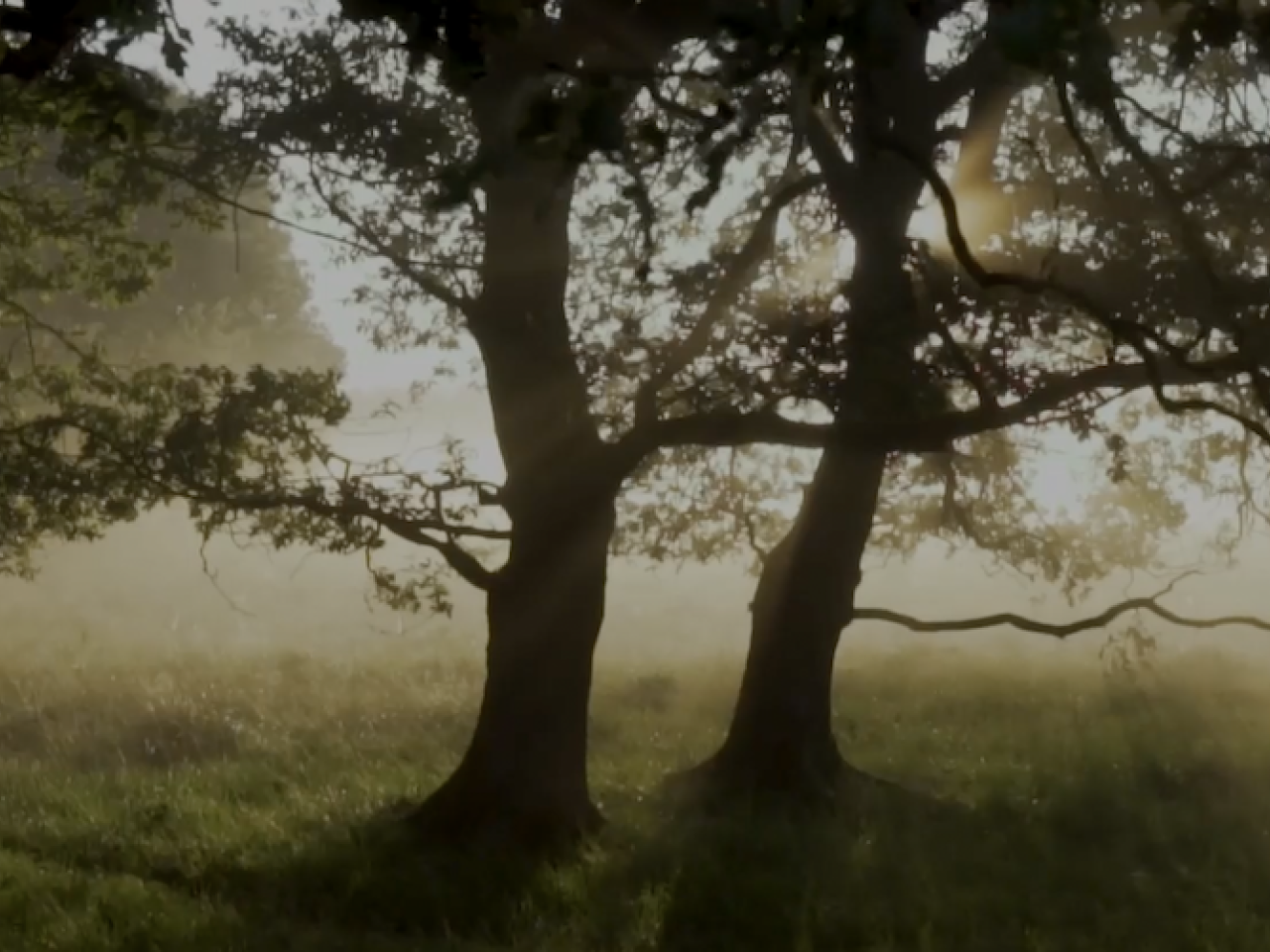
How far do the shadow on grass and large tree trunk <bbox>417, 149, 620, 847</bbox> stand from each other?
0.71 metres

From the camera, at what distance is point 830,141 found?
13469 mm

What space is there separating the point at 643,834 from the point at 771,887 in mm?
1818

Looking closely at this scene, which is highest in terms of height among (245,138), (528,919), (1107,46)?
(245,138)

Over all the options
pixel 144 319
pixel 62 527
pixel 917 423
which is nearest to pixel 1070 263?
pixel 917 423

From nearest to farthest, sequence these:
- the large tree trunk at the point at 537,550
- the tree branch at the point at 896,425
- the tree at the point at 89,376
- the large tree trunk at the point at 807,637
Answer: the tree branch at the point at 896,425
the tree at the point at 89,376
the large tree trunk at the point at 537,550
the large tree trunk at the point at 807,637

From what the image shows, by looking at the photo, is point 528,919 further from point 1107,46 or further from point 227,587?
point 227,587

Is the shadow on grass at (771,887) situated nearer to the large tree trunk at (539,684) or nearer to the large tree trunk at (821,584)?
the large tree trunk at (539,684)

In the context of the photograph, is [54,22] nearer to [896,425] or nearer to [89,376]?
[896,425]

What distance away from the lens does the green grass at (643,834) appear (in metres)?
9.43

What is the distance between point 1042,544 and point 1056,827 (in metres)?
4.23

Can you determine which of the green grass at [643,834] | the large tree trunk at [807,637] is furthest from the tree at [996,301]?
the green grass at [643,834]

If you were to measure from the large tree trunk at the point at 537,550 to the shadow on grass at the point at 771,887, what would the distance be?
711 millimetres

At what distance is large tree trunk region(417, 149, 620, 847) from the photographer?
38.6 feet

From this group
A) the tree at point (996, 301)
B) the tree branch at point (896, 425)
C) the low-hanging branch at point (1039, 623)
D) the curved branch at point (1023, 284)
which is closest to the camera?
the curved branch at point (1023, 284)
